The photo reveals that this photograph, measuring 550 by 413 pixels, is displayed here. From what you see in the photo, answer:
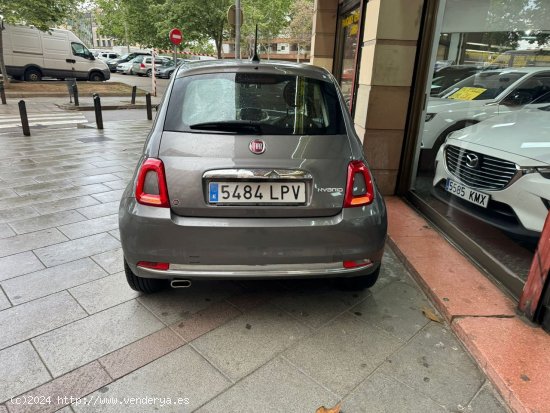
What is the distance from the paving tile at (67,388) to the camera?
202 centimetres

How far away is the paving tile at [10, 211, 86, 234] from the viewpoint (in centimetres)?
413

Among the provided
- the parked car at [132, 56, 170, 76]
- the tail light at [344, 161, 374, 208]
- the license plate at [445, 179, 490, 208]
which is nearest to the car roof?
the tail light at [344, 161, 374, 208]

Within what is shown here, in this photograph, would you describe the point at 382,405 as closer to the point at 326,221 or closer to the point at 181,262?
the point at 326,221

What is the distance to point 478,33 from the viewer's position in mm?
4531

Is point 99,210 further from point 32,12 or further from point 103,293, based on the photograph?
point 32,12

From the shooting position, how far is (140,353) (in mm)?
2424

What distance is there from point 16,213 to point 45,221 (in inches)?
18.7

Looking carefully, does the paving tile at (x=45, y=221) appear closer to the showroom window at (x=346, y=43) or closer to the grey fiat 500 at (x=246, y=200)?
the grey fiat 500 at (x=246, y=200)

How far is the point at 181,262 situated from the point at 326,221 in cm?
89

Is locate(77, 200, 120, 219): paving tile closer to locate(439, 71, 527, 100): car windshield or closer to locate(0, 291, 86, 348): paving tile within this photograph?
locate(0, 291, 86, 348): paving tile

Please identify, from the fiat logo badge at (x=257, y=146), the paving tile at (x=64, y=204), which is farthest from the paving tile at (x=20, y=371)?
the paving tile at (x=64, y=204)

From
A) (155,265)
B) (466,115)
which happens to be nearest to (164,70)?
(466,115)

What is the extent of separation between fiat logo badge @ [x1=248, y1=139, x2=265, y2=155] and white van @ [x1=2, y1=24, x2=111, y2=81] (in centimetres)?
2202

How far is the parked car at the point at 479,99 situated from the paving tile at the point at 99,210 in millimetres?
3733
